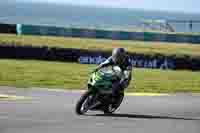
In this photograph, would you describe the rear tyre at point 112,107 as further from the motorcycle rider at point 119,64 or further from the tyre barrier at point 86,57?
the tyre barrier at point 86,57

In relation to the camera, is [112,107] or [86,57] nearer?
[112,107]

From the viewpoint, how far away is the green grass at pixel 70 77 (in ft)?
76.2

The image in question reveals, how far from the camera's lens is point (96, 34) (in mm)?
56656

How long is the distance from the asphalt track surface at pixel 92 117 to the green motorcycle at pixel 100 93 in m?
0.19

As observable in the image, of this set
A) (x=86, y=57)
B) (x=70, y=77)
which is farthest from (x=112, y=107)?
(x=86, y=57)

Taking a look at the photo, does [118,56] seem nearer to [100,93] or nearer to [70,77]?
[100,93]

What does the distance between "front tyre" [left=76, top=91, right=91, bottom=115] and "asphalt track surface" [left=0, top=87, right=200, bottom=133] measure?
130mm

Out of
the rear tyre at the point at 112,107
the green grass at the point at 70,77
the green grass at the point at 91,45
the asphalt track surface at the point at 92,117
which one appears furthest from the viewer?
the green grass at the point at 91,45

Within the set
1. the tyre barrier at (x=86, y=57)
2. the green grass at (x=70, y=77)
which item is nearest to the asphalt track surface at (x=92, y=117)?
the green grass at (x=70, y=77)

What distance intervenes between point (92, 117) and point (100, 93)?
0.68m

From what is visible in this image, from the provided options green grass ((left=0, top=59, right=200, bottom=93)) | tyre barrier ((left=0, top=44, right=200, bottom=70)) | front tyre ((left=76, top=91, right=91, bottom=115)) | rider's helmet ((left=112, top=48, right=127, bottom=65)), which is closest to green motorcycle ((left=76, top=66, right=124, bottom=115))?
front tyre ((left=76, top=91, right=91, bottom=115))

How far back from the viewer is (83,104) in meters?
14.4

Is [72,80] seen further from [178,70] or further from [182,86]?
[178,70]

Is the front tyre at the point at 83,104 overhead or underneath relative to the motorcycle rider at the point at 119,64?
underneath
